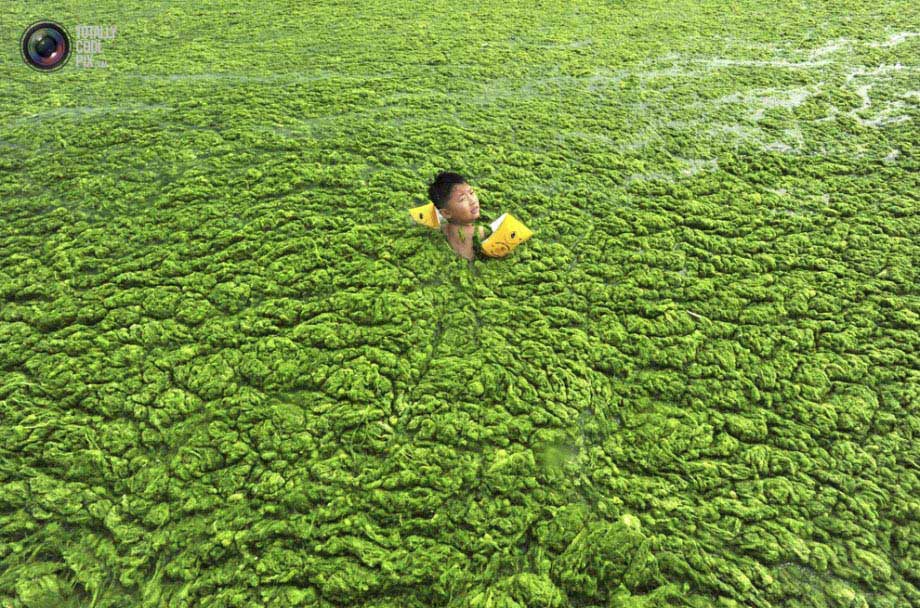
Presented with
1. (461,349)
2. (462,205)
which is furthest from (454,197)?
(461,349)

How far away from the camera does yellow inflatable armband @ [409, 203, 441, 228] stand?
1833 mm

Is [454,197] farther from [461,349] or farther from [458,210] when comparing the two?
[461,349]

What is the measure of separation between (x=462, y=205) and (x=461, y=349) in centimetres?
59

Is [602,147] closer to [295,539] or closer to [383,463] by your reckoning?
[383,463]

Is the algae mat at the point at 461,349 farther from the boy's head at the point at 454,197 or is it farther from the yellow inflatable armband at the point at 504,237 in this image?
the boy's head at the point at 454,197

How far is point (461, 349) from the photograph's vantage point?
1512 millimetres

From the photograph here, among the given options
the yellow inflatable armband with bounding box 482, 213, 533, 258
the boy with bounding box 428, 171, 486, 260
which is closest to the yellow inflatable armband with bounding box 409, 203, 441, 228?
the boy with bounding box 428, 171, 486, 260

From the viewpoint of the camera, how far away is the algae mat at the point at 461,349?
106 centimetres

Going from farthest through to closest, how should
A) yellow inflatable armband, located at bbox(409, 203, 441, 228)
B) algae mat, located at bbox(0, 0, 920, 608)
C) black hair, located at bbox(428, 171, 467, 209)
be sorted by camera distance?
yellow inflatable armband, located at bbox(409, 203, 441, 228)
black hair, located at bbox(428, 171, 467, 209)
algae mat, located at bbox(0, 0, 920, 608)

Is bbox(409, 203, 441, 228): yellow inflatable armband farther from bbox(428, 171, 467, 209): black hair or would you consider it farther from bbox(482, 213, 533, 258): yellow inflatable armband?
bbox(482, 213, 533, 258): yellow inflatable armband

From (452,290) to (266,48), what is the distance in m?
3.21

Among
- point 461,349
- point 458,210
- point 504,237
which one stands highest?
point 458,210

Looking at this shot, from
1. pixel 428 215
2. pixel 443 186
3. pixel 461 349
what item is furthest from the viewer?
pixel 428 215

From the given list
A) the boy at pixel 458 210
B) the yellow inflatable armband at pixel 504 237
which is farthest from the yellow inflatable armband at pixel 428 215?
the yellow inflatable armband at pixel 504 237
